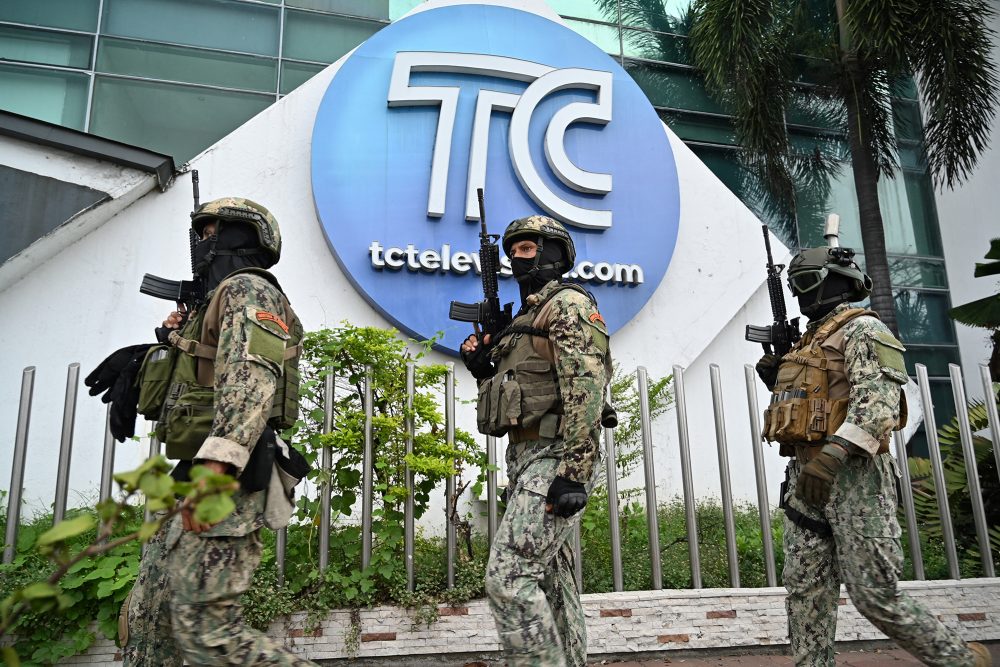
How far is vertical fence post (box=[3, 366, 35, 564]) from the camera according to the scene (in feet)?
11.3

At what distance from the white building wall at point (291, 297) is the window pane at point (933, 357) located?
3917 millimetres

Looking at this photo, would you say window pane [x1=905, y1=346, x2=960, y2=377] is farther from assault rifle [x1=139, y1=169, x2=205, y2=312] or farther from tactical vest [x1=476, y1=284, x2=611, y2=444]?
assault rifle [x1=139, y1=169, x2=205, y2=312]

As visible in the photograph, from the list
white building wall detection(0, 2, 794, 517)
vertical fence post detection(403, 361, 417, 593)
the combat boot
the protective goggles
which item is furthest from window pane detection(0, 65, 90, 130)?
the combat boot

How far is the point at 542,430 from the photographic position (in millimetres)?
2803

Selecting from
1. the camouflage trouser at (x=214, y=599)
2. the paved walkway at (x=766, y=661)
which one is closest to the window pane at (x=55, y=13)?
the camouflage trouser at (x=214, y=599)

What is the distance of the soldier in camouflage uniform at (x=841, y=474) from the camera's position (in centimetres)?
284

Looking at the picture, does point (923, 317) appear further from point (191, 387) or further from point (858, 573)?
point (191, 387)

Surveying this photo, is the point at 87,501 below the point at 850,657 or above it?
above

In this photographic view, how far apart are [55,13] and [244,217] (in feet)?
22.8

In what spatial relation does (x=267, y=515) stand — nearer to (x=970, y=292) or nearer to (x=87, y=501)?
(x=87, y=501)

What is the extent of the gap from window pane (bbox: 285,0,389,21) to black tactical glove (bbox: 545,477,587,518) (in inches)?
301

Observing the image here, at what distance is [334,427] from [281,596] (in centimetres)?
92

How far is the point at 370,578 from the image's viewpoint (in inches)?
151

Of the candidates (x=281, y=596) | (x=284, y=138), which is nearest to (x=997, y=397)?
(x=281, y=596)
